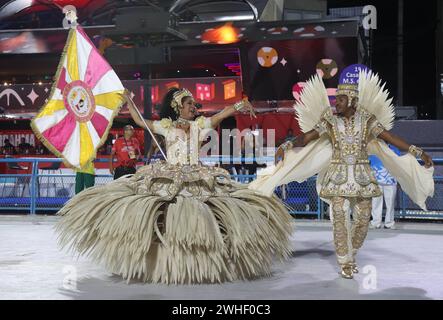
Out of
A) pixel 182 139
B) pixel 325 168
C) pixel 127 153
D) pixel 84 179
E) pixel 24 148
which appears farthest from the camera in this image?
pixel 24 148

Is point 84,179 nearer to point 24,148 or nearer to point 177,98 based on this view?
point 177,98

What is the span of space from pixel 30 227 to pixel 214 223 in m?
6.60

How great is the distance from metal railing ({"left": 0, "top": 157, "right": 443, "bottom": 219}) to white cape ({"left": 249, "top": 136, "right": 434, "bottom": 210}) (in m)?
5.03

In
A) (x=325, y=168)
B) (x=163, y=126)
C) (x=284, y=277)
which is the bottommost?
(x=284, y=277)

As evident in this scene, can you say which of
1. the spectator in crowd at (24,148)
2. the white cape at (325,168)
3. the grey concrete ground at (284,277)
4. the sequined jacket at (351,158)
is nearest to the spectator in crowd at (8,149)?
the spectator in crowd at (24,148)

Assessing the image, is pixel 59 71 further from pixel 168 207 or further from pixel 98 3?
pixel 98 3

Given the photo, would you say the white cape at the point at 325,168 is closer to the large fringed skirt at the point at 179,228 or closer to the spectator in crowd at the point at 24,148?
the large fringed skirt at the point at 179,228

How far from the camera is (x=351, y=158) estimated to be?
6.20 metres

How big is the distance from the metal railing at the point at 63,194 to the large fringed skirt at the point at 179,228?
5.76 metres

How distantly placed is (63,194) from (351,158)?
8612 millimetres

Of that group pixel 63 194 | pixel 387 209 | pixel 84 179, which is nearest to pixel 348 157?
pixel 387 209

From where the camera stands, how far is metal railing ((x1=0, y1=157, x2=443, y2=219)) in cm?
1197

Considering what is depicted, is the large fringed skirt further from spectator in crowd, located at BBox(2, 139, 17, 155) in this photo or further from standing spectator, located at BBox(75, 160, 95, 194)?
spectator in crowd, located at BBox(2, 139, 17, 155)
